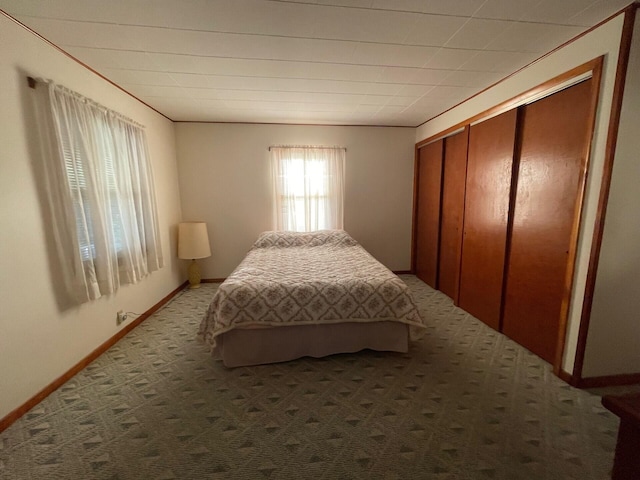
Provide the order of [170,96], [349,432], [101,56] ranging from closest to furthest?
[349,432], [101,56], [170,96]

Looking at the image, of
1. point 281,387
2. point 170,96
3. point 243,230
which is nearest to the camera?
point 281,387

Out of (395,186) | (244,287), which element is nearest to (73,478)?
(244,287)

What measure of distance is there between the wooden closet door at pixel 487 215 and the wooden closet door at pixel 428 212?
65 centimetres

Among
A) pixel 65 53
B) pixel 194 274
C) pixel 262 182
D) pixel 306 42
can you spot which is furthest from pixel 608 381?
pixel 65 53

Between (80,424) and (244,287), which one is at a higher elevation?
(244,287)

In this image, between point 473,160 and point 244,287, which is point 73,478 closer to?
Result: point 244,287

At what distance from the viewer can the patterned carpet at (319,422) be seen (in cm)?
128

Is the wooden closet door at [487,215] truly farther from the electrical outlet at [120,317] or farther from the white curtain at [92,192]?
the electrical outlet at [120,317]

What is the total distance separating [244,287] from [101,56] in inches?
79.4

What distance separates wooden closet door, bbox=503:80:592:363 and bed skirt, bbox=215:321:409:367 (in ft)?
3.46

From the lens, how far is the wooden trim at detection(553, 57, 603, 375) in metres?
1.66

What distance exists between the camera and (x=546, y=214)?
6.81 feet

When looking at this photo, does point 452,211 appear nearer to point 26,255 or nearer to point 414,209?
point 414,209

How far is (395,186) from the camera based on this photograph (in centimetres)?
425
